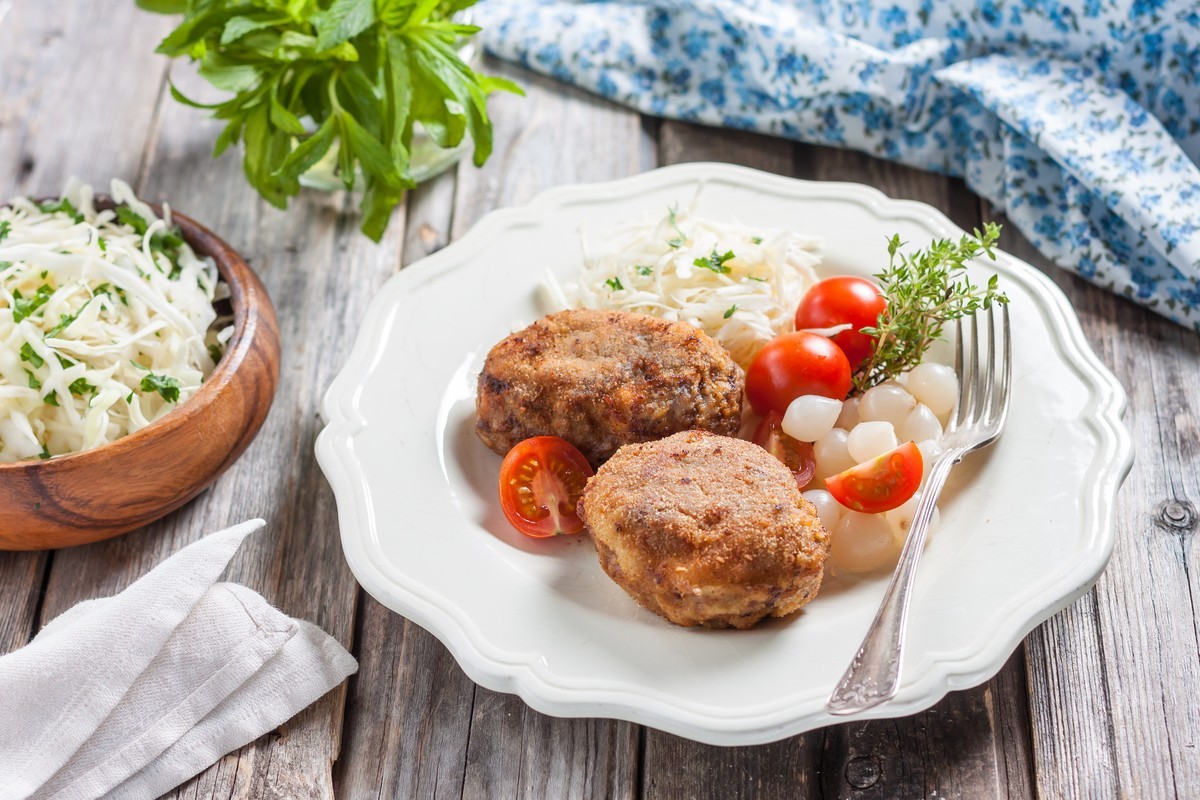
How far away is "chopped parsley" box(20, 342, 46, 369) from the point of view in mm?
3062

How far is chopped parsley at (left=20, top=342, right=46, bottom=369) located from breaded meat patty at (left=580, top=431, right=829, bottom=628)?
5.33ft

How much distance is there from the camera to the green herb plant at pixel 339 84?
12.4ft

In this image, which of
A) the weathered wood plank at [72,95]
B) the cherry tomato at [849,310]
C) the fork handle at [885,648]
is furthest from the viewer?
the weathered wood plank at [72,95]

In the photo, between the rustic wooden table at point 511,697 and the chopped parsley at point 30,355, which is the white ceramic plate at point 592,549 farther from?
the chopped parsley at point 30,355

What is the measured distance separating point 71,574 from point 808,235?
2612 mm

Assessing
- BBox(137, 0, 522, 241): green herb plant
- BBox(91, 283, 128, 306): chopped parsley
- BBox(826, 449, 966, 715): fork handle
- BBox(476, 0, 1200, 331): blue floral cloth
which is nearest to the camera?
BBox(826, 449, 966, 715): fork handle

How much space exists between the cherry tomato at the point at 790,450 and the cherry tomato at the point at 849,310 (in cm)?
35

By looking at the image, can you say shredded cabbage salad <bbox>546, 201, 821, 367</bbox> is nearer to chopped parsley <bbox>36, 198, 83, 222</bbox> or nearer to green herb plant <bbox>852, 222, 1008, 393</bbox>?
green herb plant <bbox>852, 222, 1008, 393</bbox>

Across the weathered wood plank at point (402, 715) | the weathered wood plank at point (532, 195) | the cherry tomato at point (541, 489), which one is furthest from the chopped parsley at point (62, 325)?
the weathered wood plank at point (532, 195)

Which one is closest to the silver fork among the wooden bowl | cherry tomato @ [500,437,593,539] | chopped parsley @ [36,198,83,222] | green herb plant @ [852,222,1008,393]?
green herb plant @ [852,222,1008,393]

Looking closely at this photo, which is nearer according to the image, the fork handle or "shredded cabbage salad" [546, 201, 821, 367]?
the fork handle

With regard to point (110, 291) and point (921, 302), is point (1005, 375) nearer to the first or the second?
point (921, 302)

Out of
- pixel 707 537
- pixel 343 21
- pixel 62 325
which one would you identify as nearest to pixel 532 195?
pixel 343 21

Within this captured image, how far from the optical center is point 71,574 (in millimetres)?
3252
